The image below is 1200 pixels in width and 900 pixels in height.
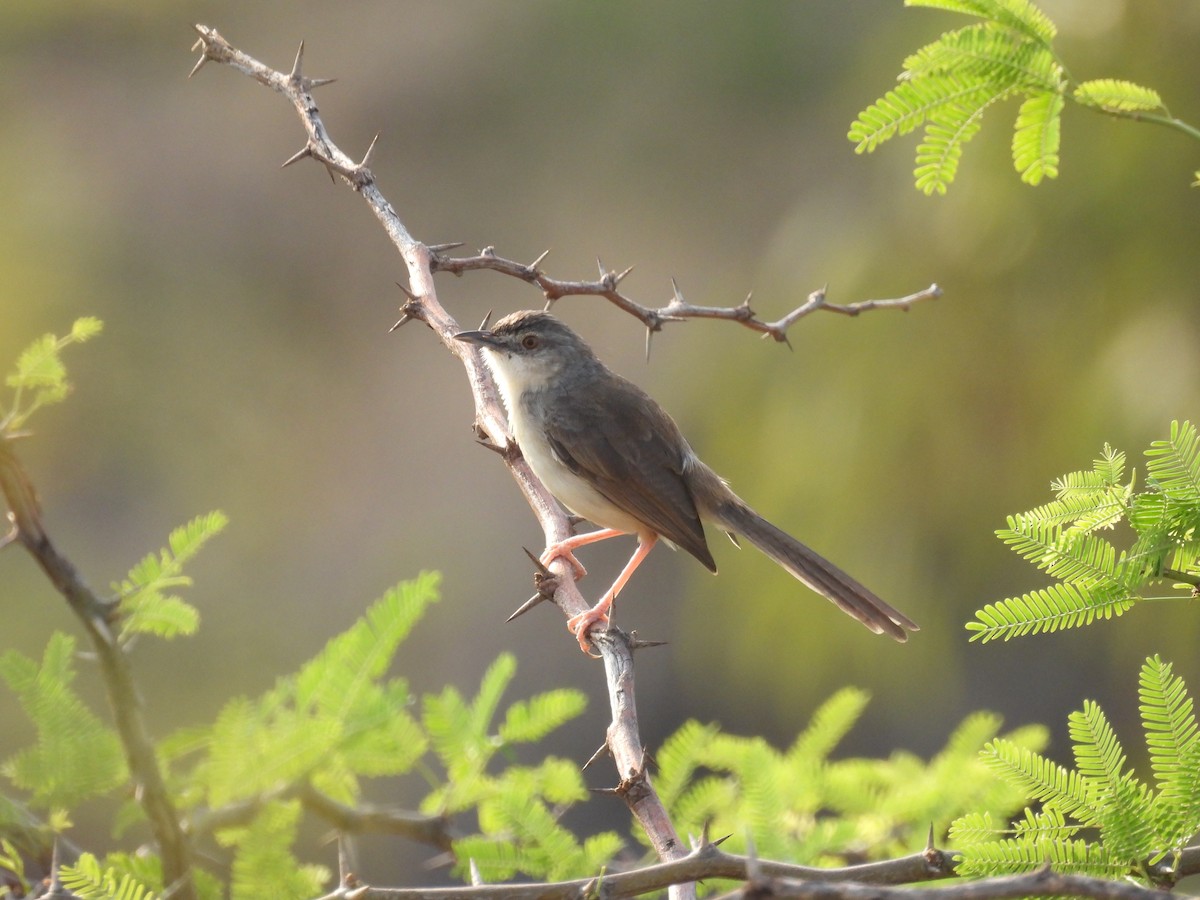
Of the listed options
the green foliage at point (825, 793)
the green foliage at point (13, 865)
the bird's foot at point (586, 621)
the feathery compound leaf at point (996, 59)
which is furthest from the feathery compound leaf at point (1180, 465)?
the green foliage at point (13, 865)

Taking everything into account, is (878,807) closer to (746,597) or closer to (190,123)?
(746,597)

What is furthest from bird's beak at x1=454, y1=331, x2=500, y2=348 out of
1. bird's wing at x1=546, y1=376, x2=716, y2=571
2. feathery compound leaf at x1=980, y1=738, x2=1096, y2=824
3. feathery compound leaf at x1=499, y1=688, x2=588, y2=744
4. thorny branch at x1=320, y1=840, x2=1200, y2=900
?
feathery compound leaf at x1=980, y1=738, x2=1096, y2=824

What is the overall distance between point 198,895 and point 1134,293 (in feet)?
22.5

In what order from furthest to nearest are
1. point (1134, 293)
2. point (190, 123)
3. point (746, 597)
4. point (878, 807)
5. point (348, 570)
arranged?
point (190, 123), point (348, 570), point (746, 597), point (1134, 293), point (878, 807)

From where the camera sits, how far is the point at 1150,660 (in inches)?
99.4

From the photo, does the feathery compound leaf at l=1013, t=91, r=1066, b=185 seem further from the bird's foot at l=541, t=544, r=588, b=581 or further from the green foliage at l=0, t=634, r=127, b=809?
the green foliage at l=0, t=634, r=127, b=809

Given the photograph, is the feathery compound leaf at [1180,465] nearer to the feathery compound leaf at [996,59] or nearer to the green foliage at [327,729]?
the feathery compound leaf at [996,59]

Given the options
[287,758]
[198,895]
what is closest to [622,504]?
[287,758]

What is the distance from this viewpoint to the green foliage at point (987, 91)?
2.84 meters

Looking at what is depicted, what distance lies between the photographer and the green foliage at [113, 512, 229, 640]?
3.39 metres

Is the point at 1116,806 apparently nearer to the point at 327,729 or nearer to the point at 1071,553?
the point at 1071,553

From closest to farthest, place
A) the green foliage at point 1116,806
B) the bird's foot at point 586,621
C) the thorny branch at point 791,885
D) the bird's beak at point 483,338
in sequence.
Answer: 1. the thorny branch at point 791,885
2. the green foliage at point 1116,806
3. the bird's foot at point 586,621
4. the bird's beak at point 483,338

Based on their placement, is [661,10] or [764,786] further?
[661,10]

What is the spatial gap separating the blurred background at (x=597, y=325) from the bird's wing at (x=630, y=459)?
123 inches
